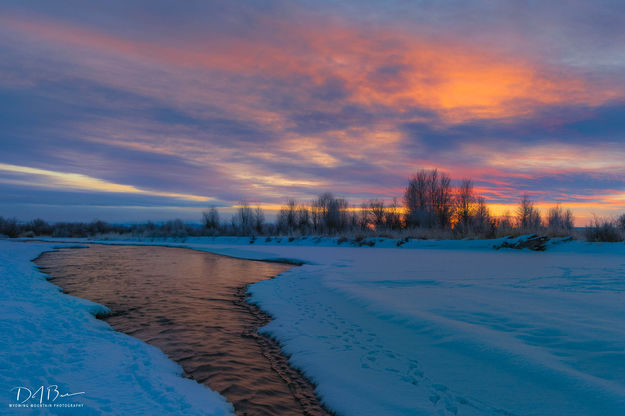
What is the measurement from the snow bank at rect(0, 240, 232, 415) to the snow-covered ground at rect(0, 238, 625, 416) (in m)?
0.11

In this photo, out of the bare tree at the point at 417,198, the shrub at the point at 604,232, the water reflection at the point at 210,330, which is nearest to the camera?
the water reflection at the point at 210,330

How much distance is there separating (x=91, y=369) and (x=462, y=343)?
3.49m

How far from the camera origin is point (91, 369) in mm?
2865

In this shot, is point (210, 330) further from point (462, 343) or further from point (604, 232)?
point (604, 232)

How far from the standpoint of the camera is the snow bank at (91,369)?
2.32m

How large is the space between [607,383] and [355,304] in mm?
3315

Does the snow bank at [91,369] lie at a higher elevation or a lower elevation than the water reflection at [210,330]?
higher

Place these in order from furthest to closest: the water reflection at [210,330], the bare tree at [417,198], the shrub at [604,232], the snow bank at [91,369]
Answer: the bare tree at [417,198] → the shrub at [604,232] → the water reflection at [210,330] → the snow bank at [91,369]

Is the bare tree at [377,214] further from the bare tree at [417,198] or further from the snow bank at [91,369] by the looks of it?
the snow bank at [91,369]

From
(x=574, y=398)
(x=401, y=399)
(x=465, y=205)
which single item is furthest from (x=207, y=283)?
(x=465, y=205)

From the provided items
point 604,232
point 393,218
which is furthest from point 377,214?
point 604,232

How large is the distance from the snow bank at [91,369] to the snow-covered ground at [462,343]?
0.36ft

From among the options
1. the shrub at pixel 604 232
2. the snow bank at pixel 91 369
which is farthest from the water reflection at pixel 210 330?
the shrub at pixel 604 232

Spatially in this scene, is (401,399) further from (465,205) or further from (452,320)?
(465,205)
